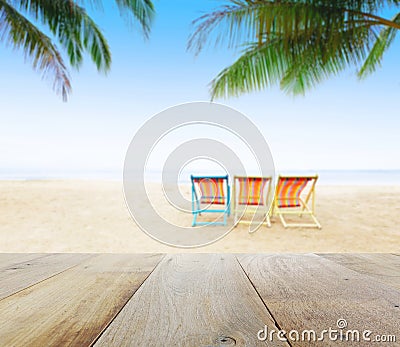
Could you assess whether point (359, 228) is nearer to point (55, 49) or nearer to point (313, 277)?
point (313, 277)

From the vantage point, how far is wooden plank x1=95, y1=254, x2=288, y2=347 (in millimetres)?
339

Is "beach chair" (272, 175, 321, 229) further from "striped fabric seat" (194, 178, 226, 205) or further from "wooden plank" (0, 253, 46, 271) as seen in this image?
"wooden plank" (0, 253, 46, 271)

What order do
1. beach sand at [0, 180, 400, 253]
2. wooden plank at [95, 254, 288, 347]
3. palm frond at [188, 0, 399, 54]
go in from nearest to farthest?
wooden plank at [95, 254, 288, 347] → palm frond at [188, 0, 399, 54] → beach sand at [0, 180, 400, 253]

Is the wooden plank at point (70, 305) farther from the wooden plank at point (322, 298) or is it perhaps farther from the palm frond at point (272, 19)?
the palm frond at point (272, 19)

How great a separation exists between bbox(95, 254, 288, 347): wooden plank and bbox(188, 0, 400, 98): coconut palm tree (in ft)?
9.40

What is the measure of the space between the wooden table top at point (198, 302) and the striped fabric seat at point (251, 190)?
3332 millimetres

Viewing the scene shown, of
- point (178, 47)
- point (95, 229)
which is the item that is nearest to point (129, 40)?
point (178, 47)

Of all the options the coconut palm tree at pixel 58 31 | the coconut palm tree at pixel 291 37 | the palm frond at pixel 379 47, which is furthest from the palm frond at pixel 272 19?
the coconut palm tree at pixel 58 31

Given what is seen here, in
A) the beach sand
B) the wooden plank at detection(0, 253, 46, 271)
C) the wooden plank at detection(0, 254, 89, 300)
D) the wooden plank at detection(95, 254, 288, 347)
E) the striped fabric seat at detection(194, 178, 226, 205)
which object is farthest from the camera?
the striped fabric seat at detection(194, 178, 226, 205)

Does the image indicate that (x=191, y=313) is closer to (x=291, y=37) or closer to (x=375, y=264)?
(x=375, y=264)

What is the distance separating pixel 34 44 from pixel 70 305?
4768mm

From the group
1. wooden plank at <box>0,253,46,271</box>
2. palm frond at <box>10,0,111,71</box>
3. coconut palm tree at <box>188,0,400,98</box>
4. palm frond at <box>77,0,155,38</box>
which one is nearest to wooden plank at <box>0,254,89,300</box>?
wooden plank at <box>0,253,46,271</box>

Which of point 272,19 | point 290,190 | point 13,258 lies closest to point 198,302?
point 13,258

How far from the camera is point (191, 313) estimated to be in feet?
1.36
